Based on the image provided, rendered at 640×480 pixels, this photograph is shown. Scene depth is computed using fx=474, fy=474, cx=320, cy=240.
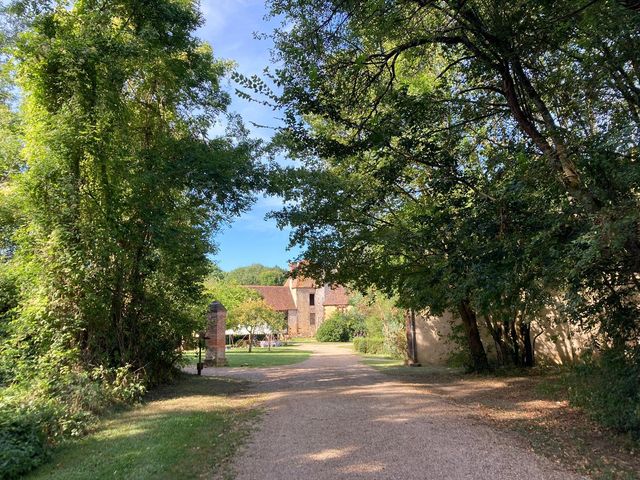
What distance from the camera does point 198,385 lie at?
14.1m

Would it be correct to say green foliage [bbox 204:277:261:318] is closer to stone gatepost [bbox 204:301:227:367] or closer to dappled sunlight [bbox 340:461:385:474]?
stone gatepost [bbox 204:301:227:367]

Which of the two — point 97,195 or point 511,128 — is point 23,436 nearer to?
point 97,195

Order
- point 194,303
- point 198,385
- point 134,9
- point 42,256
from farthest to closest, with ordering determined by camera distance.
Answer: point 194,303, point 198,385, point 134,9, point 42,256

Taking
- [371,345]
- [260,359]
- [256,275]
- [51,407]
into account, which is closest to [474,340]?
[51,407]

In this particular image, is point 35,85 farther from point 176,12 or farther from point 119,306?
point 119,306

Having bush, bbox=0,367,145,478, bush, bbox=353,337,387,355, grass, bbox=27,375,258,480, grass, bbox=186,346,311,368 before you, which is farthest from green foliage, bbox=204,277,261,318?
grass, bbox=27,375,258,480

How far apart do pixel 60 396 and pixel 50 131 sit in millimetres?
5324

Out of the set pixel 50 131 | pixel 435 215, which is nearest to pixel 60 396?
pixel 50 131

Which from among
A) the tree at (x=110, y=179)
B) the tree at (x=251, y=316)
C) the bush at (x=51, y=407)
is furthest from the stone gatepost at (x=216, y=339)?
the tree at (x=251, y=316)

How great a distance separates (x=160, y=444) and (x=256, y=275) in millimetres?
110131

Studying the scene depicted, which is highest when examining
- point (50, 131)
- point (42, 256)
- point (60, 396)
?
point (50, 131)

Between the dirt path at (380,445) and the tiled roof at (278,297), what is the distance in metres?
57.1

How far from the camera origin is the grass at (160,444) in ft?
18.1

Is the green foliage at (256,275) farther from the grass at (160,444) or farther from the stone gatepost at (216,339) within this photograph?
the grass at (160,444)
